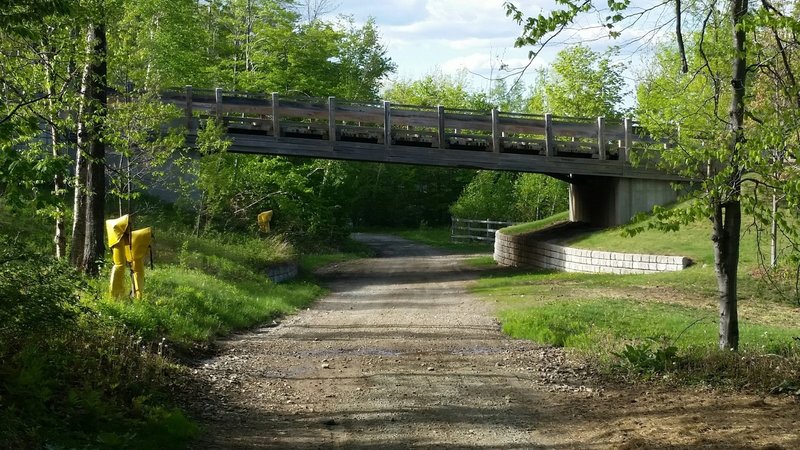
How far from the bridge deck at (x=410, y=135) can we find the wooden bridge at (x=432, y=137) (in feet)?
0.11

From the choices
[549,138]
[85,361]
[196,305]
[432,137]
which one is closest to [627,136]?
[549,138]

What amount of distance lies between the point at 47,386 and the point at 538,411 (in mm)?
4700

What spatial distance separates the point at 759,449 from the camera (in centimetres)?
672

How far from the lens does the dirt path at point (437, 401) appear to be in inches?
296

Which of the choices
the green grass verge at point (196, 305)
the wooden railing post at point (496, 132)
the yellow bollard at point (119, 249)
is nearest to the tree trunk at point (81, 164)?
the yellow bollard at point (119, 249)

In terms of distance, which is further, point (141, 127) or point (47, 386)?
point (141, 127)

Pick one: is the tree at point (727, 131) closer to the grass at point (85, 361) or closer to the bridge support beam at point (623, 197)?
the grass at point (85, 361)

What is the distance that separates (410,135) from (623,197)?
8171mm

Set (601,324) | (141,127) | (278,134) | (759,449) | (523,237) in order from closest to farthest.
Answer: (759,449) → (601,324) → (141,127) → (278,134) → (523,237)

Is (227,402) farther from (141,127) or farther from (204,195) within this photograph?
(204,195)

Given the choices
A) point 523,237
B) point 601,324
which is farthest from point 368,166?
point 601,324

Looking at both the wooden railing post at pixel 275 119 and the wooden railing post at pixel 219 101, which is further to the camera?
Result: the wooden railing post at pixel 275 119

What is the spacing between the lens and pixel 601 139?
100 feet

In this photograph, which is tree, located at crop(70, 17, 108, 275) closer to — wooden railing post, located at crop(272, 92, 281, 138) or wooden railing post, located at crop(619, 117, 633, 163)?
wooden railing post, located at crop(272, 92, 281, 138)
